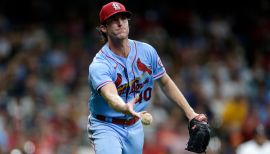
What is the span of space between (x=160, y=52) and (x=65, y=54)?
5.94 ft

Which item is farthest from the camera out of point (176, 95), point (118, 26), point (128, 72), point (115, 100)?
point (176, 95)

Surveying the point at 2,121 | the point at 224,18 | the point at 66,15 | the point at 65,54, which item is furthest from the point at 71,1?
the point at 2,121

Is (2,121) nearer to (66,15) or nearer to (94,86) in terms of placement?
(66,15)

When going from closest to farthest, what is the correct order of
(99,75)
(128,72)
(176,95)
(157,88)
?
(99,75)
(128,72)
(176,95)
(157,88)

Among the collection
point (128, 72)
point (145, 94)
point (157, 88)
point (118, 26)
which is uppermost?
point (118, 26)

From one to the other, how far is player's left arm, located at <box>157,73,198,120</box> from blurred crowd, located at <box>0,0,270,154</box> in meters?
3.49

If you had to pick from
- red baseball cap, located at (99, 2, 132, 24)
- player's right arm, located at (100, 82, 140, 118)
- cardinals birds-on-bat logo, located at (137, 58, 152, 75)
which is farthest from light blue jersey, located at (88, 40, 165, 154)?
red baseball cap, located at (99, 2, 132, 24)

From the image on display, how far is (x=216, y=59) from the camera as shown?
14.5 m

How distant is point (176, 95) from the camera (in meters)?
7.31

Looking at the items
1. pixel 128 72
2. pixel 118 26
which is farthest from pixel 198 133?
pixel 118 26

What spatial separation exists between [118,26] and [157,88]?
251 inches

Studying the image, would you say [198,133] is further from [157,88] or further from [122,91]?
[157,88]

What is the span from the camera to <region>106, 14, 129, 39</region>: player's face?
7055 millimetres

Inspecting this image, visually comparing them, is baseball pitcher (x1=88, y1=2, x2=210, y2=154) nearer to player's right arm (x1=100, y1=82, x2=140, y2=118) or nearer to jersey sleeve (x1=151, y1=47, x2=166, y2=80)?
jersey sleeve (x1=151, y1=47, x2=166, y2=80)
